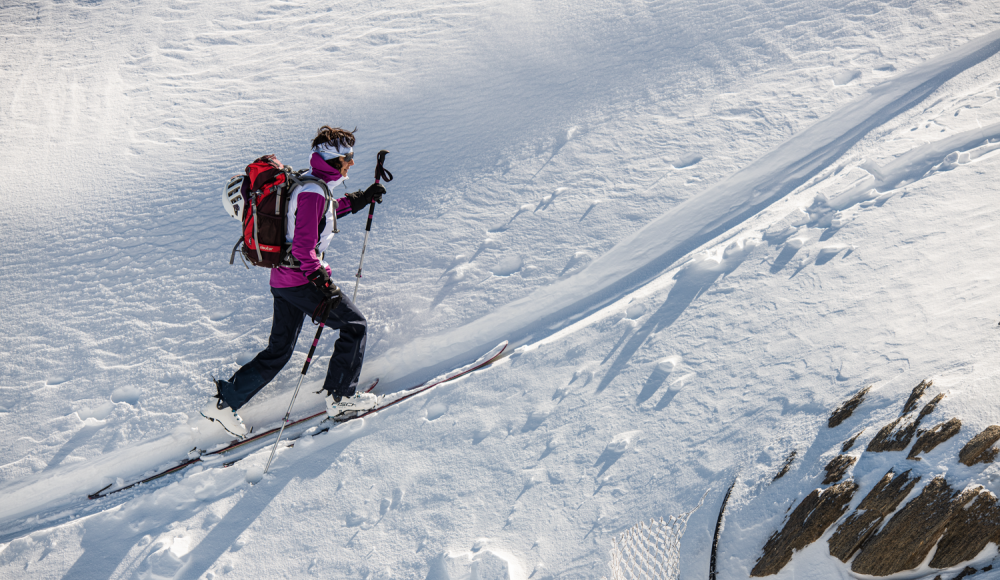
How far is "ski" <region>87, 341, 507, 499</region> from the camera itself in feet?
12.3

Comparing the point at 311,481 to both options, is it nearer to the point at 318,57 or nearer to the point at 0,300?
the point at 0,300

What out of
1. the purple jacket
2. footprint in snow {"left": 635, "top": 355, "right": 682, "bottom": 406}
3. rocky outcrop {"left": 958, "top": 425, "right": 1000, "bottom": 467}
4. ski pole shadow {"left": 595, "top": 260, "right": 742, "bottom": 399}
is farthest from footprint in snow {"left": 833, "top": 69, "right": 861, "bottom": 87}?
the purple jacket

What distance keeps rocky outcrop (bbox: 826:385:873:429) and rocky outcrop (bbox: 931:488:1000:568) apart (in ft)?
2.11

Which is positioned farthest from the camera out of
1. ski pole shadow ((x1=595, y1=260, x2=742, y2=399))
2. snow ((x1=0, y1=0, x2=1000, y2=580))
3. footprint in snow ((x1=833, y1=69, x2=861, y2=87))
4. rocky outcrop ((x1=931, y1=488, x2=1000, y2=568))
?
footprint in snow ((x1=833, y1=69, x2=861, y2=87))

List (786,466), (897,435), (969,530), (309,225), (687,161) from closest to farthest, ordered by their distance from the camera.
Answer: (969,530)
(897,435)
(786,466)
(309,225)
(687,161)

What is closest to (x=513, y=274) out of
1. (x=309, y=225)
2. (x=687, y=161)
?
(x=309, y=225)

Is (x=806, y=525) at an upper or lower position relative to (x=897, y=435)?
lower

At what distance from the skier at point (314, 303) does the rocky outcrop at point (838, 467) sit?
264 cm

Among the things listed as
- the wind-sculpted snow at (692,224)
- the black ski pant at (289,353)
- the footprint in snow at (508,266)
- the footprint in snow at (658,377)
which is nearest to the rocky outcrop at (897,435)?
the footprint in snow at (658,377)

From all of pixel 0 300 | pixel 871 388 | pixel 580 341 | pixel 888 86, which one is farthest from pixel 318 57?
pixel 871 388

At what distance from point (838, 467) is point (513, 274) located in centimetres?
265

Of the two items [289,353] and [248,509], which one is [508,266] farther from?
[248,509]

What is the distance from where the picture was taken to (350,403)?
3.82 meters

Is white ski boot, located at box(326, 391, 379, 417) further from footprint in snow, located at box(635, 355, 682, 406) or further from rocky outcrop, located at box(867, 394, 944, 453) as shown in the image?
rocky outcrop, located at box(867, 394, 944, 453)
